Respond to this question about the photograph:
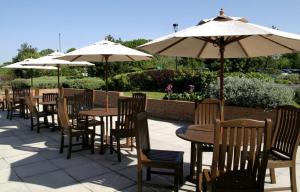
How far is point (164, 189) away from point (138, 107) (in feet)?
6.93

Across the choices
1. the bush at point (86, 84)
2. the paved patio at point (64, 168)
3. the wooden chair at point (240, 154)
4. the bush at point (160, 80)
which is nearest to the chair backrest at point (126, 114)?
the paved patio at point (64, 168)

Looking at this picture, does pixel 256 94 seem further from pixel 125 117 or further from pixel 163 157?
pixel 163 157

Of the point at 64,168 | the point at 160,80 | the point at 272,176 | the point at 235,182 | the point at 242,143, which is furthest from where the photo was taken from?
the point at 160,80

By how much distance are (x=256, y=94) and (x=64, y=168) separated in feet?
18.2

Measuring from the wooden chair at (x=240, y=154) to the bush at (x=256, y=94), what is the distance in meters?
5.50

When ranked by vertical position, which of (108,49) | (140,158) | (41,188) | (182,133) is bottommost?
(41,188)

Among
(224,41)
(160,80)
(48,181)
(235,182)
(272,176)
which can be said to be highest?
(224,41)

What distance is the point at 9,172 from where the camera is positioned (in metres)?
5.32

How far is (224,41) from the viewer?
4.64 meters

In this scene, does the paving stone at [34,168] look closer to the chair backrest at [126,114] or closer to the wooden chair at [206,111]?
the chair backrest at [126,114]

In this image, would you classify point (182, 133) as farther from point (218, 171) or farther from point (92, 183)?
point (92, 183)

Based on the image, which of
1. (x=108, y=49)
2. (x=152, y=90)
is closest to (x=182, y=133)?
(x=108, y=49)

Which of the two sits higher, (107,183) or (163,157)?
(163,157)

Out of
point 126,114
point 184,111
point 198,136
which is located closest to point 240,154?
point 198,136
